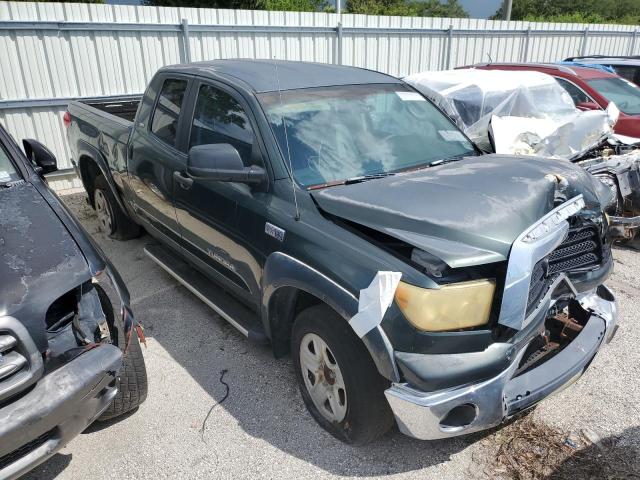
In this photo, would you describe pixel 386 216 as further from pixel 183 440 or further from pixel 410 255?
pixel 183 440

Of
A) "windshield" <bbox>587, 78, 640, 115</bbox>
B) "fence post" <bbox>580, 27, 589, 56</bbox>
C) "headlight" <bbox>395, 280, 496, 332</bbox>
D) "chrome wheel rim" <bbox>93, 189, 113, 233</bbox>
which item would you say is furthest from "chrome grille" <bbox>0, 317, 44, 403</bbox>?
"fence post" <bbox>580, 27, 589, 56</bbox>

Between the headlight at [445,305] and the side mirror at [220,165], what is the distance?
116 cm

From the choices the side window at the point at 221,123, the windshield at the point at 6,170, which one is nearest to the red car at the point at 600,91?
the side window at the point at 221,123

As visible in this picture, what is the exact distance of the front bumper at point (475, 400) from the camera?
84.4 inches

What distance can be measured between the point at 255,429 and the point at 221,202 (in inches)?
54.3

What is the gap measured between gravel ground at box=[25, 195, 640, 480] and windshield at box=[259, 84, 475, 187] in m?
1.36

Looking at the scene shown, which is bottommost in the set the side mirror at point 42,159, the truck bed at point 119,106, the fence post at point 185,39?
the truck bed at point 119,106

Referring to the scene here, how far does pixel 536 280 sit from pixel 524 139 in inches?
142

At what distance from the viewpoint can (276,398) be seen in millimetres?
3109

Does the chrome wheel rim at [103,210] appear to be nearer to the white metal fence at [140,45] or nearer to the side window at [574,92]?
the white metal fence at [140,45]

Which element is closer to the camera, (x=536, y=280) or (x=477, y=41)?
(x=536, y=280)

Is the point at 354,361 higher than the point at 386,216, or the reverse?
the point at 386,216

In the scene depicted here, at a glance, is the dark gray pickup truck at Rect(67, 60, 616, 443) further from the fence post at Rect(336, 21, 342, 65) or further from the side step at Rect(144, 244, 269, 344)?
the fence post at Rect(336, 21, 342, 65)

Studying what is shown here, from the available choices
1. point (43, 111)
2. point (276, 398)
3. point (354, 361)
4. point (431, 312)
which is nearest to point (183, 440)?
point (276, 398)
